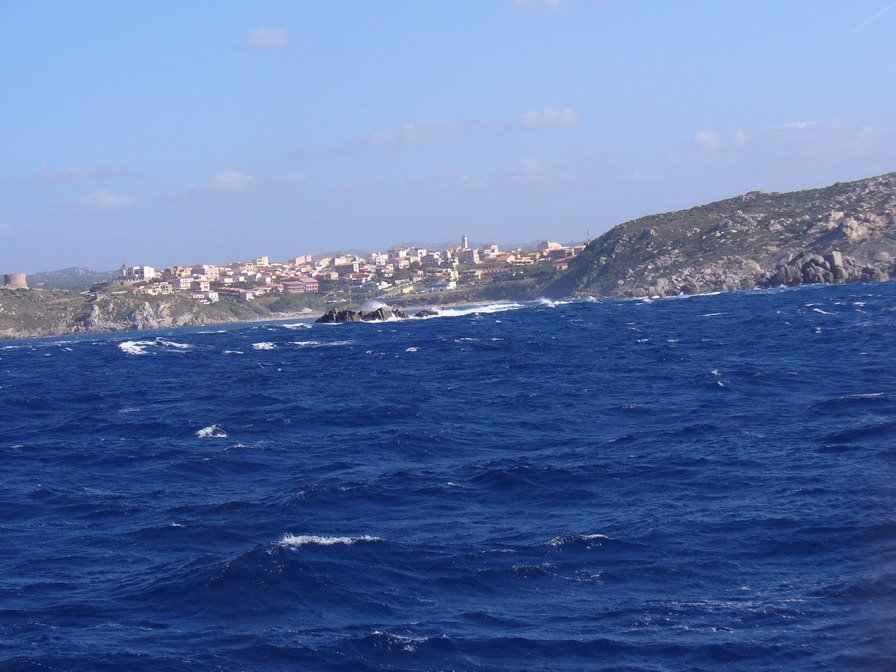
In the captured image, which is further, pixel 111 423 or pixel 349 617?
pixel 111 423

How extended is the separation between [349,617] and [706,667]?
223 inches

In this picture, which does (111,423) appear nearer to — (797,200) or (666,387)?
(666,387)

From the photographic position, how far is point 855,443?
26.0 metres

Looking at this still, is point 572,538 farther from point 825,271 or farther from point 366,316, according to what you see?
point 825,271

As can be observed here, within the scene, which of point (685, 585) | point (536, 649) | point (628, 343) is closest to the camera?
point (536, 649)

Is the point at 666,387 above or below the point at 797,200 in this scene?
below

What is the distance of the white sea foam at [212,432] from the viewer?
113 ft

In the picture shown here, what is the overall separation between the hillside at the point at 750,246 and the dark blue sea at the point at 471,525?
90.7m

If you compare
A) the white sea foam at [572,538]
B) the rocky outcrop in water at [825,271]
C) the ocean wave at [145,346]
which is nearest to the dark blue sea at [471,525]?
the white sea foam at [572,538]

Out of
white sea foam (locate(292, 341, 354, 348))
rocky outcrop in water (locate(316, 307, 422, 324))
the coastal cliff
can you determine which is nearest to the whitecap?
white sea foam (locate(292, 341, 354, 348))

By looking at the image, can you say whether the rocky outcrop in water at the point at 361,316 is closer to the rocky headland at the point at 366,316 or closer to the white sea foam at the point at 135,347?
the rocky headland at the point at 366,316

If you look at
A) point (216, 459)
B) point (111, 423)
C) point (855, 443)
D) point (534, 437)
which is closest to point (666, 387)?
point (534, 437)

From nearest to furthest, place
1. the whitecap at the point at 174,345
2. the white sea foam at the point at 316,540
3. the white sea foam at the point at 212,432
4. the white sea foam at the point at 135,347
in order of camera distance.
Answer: the white sea foam at the point at 316,540, the white sea foam at the point at 212,432, the white sea foam at the point at 135,347, the whitecap at the point at 174,345

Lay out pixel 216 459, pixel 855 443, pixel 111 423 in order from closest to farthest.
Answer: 1. pixel 855 443
2. pixel 216 459
3. pixel 111 423
